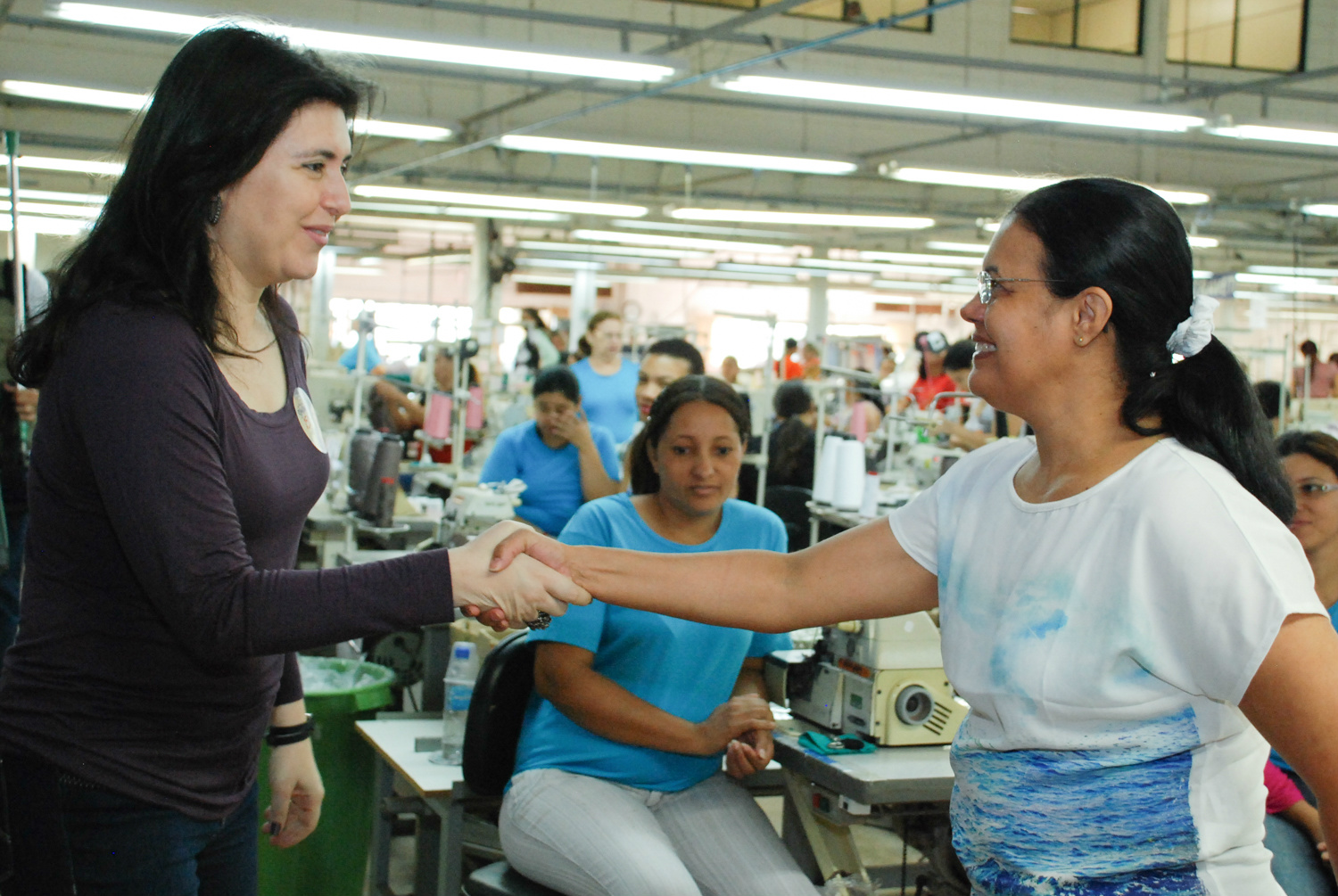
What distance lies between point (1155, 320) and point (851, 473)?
3.97 m

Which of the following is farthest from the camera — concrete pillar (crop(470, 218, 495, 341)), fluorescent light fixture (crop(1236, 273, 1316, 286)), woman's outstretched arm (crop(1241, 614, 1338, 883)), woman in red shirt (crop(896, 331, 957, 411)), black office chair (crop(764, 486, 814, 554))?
concrete pillar (crop(470, 218, 495, 341))

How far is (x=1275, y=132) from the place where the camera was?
600 centimetres

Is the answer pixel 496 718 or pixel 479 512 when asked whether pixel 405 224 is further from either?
pixel 496 718

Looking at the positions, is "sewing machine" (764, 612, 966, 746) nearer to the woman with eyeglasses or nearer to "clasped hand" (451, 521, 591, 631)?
the woman with eyeglasses

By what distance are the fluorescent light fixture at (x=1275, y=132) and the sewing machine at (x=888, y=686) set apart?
466 cm

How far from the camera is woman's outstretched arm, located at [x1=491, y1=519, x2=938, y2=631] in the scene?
59.2 inches

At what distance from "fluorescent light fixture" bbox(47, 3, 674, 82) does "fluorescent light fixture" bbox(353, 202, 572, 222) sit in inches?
235

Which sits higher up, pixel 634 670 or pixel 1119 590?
pixel 1119 590

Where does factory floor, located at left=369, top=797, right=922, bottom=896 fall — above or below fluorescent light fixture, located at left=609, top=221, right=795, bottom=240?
below

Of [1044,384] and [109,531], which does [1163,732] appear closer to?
[1044,384]

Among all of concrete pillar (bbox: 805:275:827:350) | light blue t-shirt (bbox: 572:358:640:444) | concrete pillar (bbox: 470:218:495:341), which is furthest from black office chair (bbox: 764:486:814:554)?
concrete pillar (bbox: 805:275:827:350)

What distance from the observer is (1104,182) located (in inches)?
49.9

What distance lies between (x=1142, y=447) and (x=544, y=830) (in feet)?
3.87

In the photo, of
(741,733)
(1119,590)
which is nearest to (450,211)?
(741,733)
